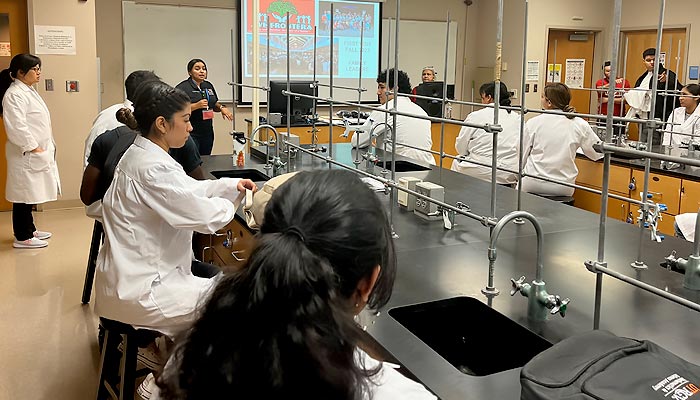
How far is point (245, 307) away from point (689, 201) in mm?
3829

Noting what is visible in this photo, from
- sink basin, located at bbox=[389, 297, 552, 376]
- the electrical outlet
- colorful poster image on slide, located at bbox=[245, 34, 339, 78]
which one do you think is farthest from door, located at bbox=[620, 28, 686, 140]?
sink basin, located at bbox=[389, 297, 552, 376]

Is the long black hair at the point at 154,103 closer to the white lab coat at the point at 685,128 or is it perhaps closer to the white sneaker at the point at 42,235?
the white sneaker at the point at 42,235

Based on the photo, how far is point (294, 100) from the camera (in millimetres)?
5609

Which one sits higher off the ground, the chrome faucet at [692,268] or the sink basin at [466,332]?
the chrome faucet at [692,268]

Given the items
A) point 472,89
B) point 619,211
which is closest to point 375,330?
point 619,211

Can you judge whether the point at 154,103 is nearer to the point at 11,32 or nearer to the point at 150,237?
the point at 150,237

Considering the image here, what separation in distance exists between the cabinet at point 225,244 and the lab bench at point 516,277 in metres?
0.06

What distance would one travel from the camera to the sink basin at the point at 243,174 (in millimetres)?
3504

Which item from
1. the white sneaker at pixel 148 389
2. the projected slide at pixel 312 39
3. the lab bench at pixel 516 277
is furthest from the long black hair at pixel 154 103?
the projected slide at pixel 312 39

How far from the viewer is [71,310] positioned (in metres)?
3.49

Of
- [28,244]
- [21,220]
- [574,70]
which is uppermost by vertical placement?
[574,70]

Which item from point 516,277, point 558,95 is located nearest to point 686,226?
point 516,277

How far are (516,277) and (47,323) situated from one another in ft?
8.59

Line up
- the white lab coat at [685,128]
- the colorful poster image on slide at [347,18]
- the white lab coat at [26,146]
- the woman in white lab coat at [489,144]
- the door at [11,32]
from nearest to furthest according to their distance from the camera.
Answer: the woman in white lab coat at [489,144] < the white lab coat at [26,146] < the white lab coat at [685,128] < the door at [11,32] < the colorful poster image on slide at [347,18]
